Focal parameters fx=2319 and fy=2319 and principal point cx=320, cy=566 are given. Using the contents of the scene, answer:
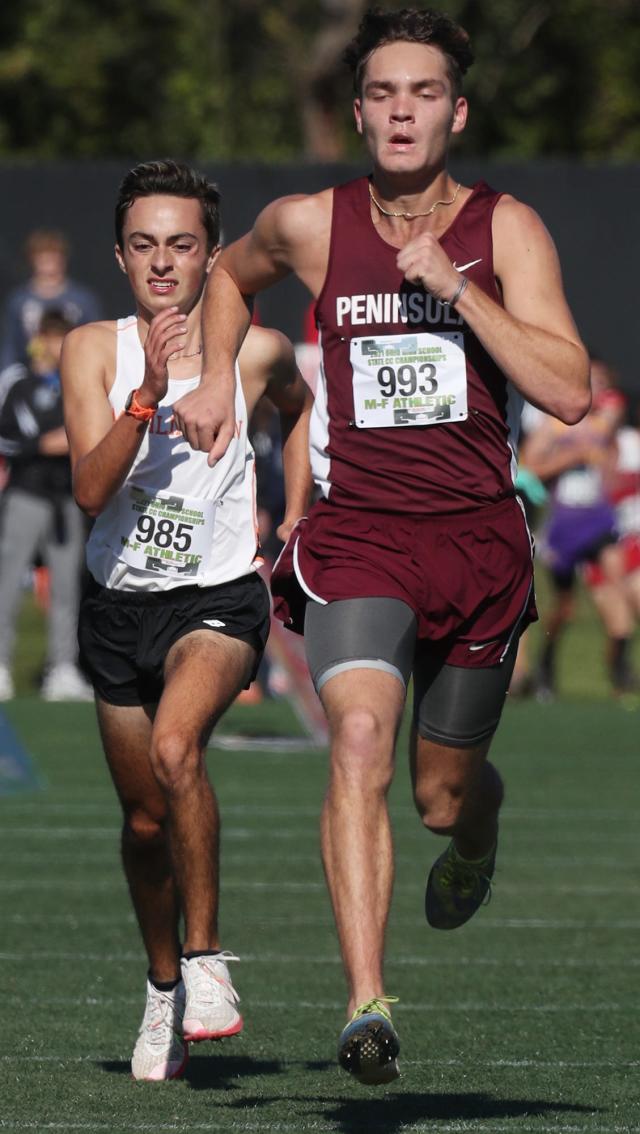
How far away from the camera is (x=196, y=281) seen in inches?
247

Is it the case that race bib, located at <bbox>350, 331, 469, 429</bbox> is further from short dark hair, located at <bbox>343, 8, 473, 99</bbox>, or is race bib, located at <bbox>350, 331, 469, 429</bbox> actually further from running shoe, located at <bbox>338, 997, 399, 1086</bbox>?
running shoe, located at <bbox>338, 997, 399, 1086</bbox>

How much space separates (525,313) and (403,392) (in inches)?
14.2

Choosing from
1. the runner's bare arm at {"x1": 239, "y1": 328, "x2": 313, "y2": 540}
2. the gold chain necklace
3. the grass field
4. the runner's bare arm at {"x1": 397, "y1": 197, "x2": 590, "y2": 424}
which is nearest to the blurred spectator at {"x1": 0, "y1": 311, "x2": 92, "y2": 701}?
the grass field

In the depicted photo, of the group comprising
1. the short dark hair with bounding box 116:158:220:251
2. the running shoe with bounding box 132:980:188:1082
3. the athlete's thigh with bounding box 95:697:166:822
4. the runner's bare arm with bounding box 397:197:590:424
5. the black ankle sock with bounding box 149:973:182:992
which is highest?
the short dark hair with bounding box 116:158:220:251

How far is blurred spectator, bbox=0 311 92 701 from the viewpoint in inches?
596

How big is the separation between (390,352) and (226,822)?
566cm

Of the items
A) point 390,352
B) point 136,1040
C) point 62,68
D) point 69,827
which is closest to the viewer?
point 390,352

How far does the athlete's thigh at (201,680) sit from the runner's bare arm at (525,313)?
3.70 ft

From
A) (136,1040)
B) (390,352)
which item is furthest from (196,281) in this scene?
(136,1040)

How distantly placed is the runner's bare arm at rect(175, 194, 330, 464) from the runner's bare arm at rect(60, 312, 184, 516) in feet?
0.42

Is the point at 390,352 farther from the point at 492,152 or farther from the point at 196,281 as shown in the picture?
the point at 492,152

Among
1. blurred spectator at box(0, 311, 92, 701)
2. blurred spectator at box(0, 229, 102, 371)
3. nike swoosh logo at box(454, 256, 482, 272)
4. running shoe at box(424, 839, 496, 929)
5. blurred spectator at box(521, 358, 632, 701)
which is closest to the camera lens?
nike swoosh logo at box(454, 256, 482, 272)

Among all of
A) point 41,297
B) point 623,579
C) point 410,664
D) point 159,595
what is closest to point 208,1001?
point 410,664

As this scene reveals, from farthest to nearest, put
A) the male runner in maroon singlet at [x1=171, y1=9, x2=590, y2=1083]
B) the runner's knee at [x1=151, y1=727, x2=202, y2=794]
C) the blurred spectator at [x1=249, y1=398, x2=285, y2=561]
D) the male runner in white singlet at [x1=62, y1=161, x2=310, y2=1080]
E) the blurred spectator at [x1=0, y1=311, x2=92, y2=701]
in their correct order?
the blurred spectator at [x1=0, y1=311, x2=92, y2=701]
the blurred spectator at [x1=249, y1=398, x2=285, y2=561]
the male runner in white singlet at [x1=62, y1=161, x2=310, y2=1080]
the runner's knee at [x1=151, y1=727, x2=202, y2=794]
the male runner in maroon singlet at [x1=171, y1=9, x2=590, y2=1083]
